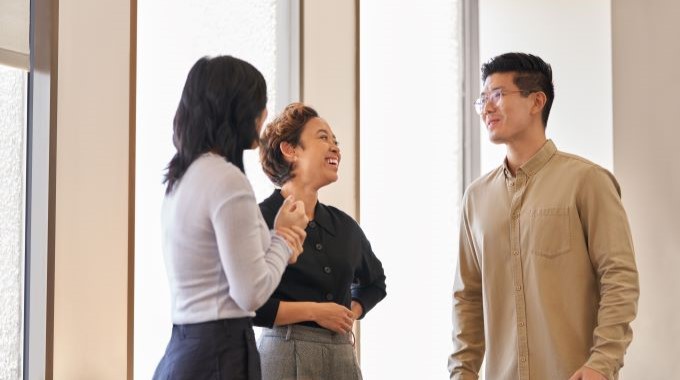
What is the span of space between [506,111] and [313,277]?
31.4 inches

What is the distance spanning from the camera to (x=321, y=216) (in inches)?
101

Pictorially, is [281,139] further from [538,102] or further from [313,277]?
[538,102]

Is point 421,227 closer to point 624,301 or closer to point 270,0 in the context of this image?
point 270,0

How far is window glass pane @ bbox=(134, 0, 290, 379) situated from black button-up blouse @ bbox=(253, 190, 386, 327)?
1.83 feet

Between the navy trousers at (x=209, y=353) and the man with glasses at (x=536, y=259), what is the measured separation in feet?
3.23

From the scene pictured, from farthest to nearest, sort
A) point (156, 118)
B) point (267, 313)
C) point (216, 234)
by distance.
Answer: point (156, 118) → point (267, 313) → point (216, 234)

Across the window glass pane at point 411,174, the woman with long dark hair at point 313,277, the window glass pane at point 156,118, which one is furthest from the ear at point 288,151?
the window glass pane at point 411,174

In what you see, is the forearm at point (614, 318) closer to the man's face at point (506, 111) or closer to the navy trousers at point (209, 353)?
the man's face at point (506, 111)

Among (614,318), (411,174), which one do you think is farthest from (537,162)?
(411,174)

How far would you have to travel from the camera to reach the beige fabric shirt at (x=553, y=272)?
2463 millimetres

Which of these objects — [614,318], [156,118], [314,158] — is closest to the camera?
[614,318]

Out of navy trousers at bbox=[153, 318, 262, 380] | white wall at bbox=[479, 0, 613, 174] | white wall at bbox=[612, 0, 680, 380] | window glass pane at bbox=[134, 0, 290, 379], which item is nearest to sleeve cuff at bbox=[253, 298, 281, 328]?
navy trousers at bbox=[153, 318, 262, 380]

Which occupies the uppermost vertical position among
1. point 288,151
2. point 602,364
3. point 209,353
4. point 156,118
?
point 156,118

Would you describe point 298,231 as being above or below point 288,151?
below
